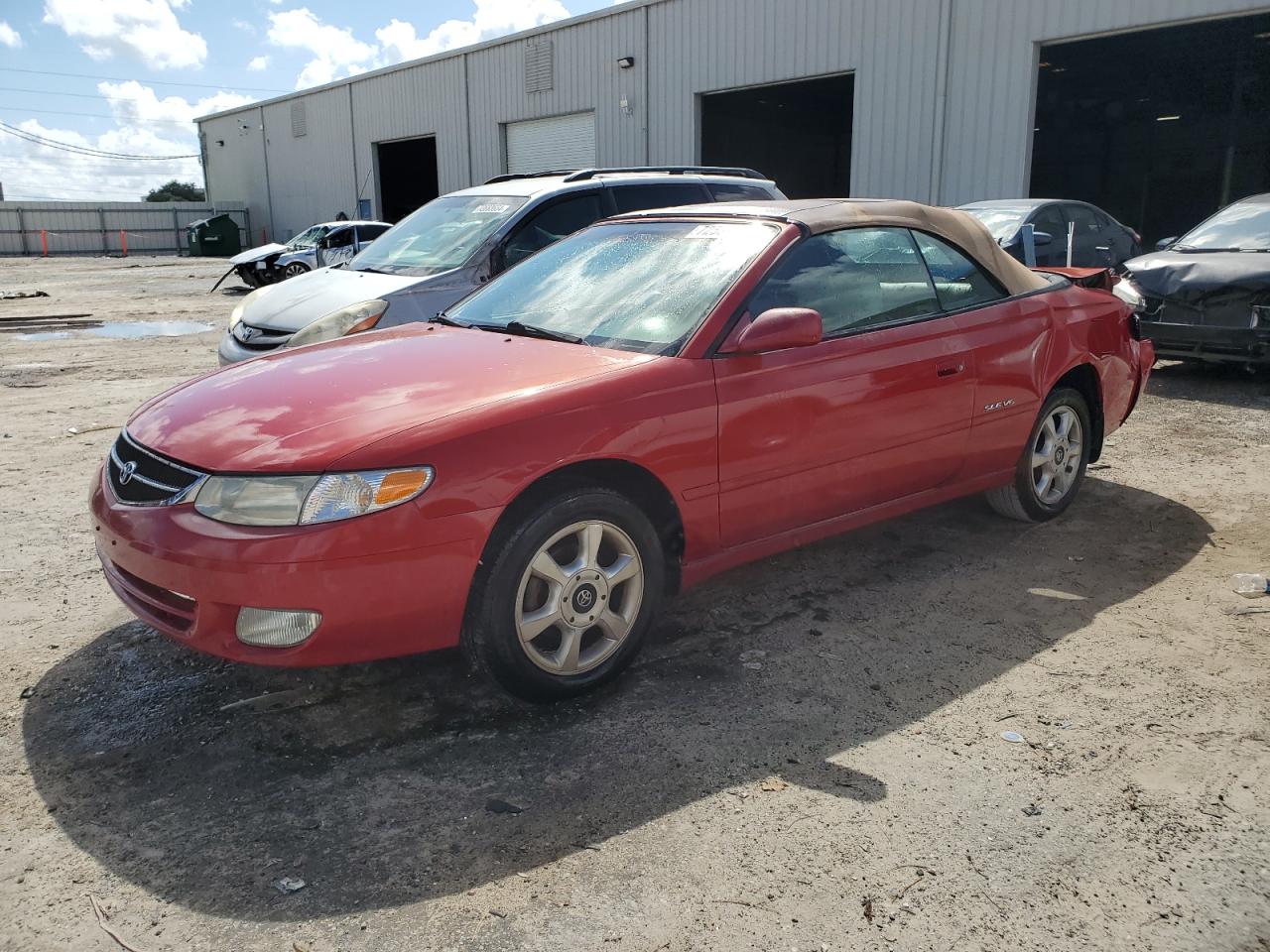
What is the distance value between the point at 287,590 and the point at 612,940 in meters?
1.28

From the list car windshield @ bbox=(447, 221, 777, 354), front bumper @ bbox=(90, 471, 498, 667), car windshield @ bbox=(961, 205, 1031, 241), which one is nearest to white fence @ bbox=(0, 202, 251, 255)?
car windshield @ bbox=(961, 205, 1031, 241)

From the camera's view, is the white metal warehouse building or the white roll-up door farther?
the white roll-up door

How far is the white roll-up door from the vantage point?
21.8 meters

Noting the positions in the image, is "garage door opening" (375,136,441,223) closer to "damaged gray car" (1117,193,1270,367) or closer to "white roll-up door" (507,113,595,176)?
"white roll-up door" (507,113,595,176)

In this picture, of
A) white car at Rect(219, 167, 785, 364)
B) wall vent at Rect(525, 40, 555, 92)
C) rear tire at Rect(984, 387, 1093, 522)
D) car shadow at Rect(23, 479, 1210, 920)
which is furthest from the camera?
wall vent at Rect(525, 40, 555, 92)

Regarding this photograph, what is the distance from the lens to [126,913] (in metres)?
2.30

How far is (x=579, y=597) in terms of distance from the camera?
3.19 metres

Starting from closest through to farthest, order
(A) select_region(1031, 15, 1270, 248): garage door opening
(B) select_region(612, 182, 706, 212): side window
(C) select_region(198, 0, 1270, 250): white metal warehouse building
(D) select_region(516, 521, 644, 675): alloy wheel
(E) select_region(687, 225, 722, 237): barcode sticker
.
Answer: (D) select_region(516, 521, 644, 675): alloy wheel → (E) select_region(687, 225, 722, 237): barcode sticker → (B) select_region(612, 182, 706, 212): side window → (C) select_region(198, 0, 1270, 250): white metal warehouse building → (A) select_region(1031, 15, 1270, 248): garage door opening

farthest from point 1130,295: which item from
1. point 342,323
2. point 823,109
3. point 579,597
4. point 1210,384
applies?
point 823,109

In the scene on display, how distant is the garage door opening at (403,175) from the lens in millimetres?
31469

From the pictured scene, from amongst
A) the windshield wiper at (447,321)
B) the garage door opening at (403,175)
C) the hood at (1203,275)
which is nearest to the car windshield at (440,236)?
the windshield wiper at (447,321)

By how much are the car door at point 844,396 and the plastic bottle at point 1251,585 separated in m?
1.26

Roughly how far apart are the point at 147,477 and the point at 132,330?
12.5 meters

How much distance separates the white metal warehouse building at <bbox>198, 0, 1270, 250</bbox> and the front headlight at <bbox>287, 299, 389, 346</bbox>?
10996 millimetres
